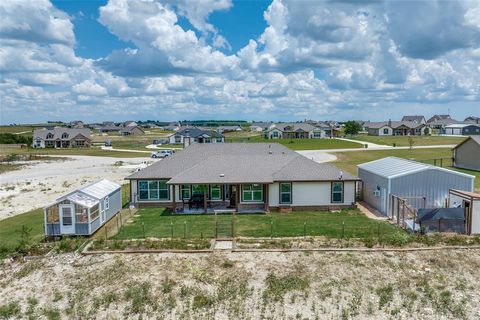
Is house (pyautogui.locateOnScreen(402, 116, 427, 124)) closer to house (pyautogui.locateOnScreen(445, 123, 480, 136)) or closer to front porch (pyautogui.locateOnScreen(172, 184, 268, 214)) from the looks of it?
house (pyautogui.locateOnScreen(445, 123, 480, 136))

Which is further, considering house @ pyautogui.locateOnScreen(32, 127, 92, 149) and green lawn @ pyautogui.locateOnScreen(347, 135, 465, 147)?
house @ pyautogui.locateOnScreen(32, 127, 92, 149)

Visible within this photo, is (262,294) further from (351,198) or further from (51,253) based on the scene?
(351,198)

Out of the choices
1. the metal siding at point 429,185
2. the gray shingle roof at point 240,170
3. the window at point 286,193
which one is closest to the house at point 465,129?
the metal siding at point 429,185

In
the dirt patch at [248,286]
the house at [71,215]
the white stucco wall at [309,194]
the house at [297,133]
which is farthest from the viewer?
the house at [297,133]

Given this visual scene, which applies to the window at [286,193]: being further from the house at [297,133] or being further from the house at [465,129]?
the house at [465,129]

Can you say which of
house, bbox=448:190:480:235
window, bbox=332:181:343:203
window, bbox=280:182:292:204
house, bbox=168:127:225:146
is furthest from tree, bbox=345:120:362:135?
house, bbox=448:190:480:235

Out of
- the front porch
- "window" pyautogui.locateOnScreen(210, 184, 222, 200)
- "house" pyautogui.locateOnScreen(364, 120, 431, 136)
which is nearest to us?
the front porch

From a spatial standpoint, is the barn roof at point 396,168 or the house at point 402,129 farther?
the house at point 402,129

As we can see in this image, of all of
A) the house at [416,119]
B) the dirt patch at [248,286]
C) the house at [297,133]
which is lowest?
the dirt patch at [248,286]
